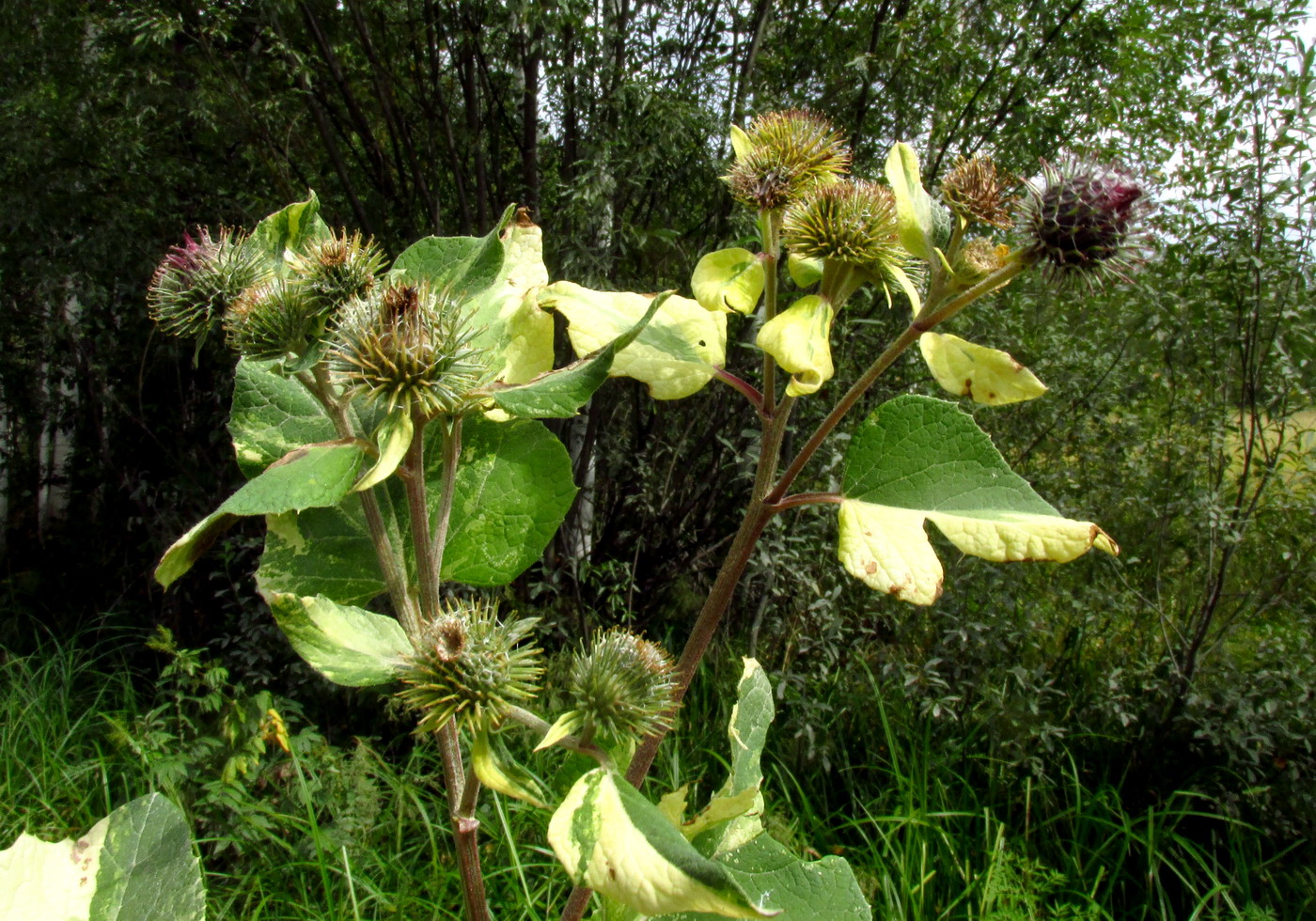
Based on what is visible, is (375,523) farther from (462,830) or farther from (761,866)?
(761,866)

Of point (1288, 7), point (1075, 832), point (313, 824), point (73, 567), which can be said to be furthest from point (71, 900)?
point (73, 567)

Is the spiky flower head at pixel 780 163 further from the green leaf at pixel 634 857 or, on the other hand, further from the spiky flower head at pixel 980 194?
the green leaf at pixel 634 857

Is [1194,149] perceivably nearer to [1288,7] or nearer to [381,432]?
[1288,7]

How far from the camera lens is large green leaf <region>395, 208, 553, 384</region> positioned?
0.61 meters

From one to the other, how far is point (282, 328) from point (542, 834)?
2589mm

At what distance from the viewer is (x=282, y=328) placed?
56 centimetres

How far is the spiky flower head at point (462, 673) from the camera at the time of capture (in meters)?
0.54

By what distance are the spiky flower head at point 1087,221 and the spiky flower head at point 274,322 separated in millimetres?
500

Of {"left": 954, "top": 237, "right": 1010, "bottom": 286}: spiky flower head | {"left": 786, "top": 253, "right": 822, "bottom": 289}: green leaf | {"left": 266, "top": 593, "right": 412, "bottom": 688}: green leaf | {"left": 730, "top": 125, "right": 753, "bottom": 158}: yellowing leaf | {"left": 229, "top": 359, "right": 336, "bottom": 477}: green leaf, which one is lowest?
{"left": 266, "top": 593, "right": 412, "bottom": 688}: green leaf

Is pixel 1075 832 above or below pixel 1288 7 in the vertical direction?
below

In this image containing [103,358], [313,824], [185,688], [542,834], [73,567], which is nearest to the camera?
[313,824]

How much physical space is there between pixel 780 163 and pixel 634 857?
56 cm

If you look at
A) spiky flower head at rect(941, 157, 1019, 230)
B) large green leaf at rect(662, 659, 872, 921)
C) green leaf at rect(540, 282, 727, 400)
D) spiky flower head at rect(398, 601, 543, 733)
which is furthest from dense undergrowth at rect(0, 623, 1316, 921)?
A: spiky flower head at rect(941, 157, 1019, 230)

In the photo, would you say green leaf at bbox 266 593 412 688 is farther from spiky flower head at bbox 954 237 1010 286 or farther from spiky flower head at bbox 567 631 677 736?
spiky flower head at bbox 954 237 1010 286
